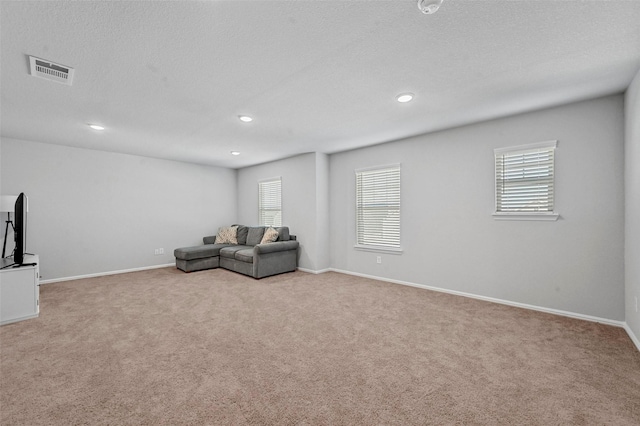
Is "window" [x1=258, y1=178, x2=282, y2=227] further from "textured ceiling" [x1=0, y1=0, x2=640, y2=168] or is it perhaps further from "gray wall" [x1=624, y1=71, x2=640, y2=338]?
"gray wall" [x1=624, y1=71, x2=640, y2=338]

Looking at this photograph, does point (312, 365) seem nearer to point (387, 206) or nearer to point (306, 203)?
point (387, 206)

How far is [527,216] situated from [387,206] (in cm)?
203

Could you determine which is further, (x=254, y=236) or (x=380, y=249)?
(x=254, y=236)

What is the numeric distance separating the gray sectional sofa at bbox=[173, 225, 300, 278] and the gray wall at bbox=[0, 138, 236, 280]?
88 centimetres

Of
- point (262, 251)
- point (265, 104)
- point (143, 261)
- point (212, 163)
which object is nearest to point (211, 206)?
point (212, 163)

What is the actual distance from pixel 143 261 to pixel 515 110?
7161mm

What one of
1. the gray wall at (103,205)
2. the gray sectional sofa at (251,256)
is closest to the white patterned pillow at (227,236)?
the gray sectional sofa at (251,256)

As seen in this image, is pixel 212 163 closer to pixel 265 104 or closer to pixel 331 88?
pixel 265 104

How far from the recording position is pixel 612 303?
9.84ft

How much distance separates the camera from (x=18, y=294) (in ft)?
10.4

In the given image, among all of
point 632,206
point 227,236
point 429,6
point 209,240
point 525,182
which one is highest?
point 429,6

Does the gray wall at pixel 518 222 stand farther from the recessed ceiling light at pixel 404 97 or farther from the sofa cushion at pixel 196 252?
the sofa cushion at pixel 196 252

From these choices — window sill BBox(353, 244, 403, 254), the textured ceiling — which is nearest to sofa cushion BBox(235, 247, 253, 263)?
window sill BBox(353, 244, 403, 254)

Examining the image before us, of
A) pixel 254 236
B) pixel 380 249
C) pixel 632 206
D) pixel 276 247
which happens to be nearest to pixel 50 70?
pixel 276 247
